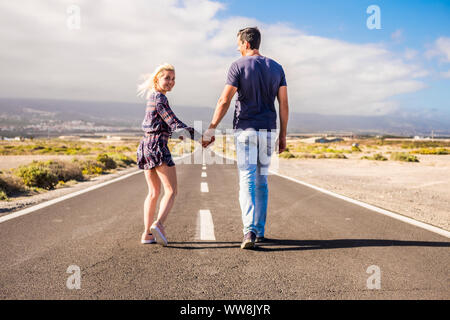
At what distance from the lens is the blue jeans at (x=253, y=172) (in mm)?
4422

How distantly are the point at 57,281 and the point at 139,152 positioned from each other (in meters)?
1.73

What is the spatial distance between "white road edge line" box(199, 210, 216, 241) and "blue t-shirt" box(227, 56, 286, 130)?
1507 mm

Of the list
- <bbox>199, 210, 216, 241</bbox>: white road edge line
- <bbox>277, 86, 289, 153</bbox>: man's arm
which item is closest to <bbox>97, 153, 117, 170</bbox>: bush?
<bbox>199, 210, 216, 241</bbox>: white road edge line

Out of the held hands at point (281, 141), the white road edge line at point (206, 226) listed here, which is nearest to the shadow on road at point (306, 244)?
the white road edge line at point (206, 226)

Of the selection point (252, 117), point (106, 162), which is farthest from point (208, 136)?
point (106, 162)

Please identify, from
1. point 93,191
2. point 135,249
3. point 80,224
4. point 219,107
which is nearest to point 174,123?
point 219,107

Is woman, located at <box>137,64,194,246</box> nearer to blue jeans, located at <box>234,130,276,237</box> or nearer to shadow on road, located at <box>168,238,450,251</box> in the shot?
shadow on road, located at <box>168,238,450,251</box>

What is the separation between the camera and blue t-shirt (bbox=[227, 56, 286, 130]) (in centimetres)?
441

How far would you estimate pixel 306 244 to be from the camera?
4625 mm

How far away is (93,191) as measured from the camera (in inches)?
384

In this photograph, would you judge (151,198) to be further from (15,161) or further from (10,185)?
(15,161)

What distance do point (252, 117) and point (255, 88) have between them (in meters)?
0.35
